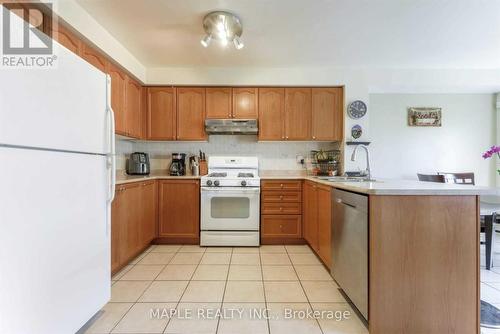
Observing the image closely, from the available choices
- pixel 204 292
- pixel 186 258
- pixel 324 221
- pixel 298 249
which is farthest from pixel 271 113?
pixel 204 292

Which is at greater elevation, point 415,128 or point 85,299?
point 415,128

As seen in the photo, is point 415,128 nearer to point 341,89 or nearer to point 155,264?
point 341,89

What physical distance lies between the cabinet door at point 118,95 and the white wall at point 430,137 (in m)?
3.62

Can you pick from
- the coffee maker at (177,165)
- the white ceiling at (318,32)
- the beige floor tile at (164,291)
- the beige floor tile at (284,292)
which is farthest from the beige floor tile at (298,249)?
the white ceiling at (318,32)

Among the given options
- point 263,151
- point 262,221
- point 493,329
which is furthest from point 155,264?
point 493,329

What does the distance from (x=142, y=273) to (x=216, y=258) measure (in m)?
0.77

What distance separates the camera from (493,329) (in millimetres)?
1583

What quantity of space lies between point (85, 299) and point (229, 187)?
6.26 ft

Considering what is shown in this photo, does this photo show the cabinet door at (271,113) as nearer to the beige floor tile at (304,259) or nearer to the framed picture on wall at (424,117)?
the beige floor tile at (304,259)

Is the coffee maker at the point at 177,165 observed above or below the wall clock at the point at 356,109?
below

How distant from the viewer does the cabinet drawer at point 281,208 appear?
3.22 metres

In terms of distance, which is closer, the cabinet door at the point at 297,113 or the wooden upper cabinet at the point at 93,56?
the wooden upper cabinet at the point at 93,56

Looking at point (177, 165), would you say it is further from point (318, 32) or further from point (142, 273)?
point (318, 32)

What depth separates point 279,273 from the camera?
93.4 inches
